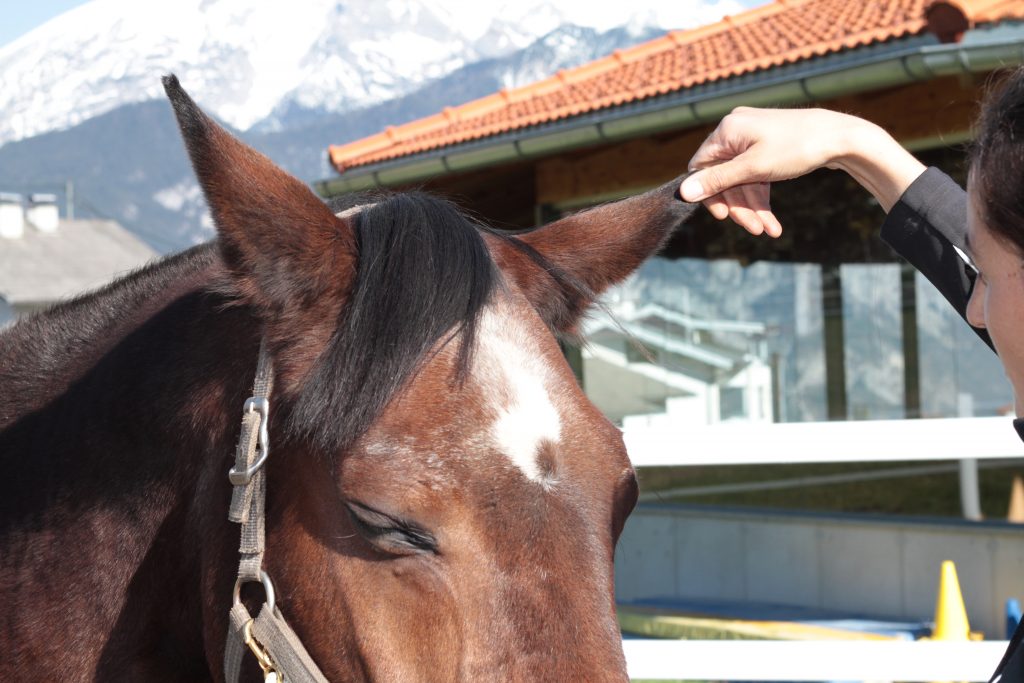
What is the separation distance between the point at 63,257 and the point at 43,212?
3.35m

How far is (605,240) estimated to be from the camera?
197cm

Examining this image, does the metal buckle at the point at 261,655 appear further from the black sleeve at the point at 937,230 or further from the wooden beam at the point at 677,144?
the wooden beam at the point at 677,144

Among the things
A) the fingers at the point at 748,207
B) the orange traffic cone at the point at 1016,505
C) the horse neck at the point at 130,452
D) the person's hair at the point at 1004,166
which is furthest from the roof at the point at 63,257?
the person's hair at the point at 1004,166

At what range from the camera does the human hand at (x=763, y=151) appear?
1.86 meters

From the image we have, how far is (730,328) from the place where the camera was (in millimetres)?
8742

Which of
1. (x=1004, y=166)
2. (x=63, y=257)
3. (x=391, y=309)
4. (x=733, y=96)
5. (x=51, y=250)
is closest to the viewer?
(x=1004, y=166)

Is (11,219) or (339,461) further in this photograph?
(11,219)

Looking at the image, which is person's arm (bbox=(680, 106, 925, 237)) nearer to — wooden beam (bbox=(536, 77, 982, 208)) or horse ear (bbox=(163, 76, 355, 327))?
horse ear (bbox=(163, 76, 355, 327))

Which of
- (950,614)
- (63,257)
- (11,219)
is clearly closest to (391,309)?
(950,614)

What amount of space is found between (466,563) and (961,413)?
7.43 meters

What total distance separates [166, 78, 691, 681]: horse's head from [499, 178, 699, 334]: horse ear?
0.25 metres

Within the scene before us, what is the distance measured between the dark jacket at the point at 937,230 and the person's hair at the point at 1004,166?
0.51 metres

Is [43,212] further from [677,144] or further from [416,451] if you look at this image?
[416,451]

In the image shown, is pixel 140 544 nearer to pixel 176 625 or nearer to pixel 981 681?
pixel 176 625
